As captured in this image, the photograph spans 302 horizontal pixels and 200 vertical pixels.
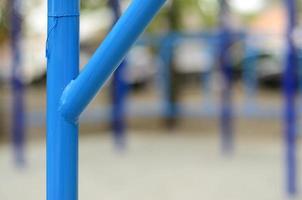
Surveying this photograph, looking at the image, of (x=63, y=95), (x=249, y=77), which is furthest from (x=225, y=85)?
(x=63, y=95)

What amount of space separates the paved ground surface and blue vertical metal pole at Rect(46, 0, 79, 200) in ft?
9.71

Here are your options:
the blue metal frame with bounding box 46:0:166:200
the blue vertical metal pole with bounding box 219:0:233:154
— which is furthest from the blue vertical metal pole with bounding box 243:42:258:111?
the blue metal frame with bounding box 46:0:166:200

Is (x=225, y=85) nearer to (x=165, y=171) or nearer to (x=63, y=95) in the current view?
(x=165, y=171)

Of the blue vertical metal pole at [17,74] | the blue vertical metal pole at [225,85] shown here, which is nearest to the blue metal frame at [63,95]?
the blue vertical metal pole at [17,74]

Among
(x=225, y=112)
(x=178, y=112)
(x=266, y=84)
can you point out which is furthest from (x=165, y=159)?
(x=266, y=84)

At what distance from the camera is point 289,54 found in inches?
174

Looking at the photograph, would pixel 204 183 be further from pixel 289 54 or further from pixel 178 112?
pixel 178 112

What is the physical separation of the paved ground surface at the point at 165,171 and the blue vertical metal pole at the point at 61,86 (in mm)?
2959

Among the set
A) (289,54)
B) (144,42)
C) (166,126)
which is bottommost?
(166,126)

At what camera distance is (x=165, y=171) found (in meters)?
5.41

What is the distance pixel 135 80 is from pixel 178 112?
7.51m

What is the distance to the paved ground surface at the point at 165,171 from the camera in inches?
181

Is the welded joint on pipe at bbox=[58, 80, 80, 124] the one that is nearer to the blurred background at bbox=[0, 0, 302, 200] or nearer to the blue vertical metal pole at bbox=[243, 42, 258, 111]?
the blurred background at bbox=[0, 0, 302, 200]

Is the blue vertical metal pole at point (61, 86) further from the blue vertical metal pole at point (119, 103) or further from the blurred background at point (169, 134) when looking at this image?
the blue vertical metal pole at point (119, 103)
